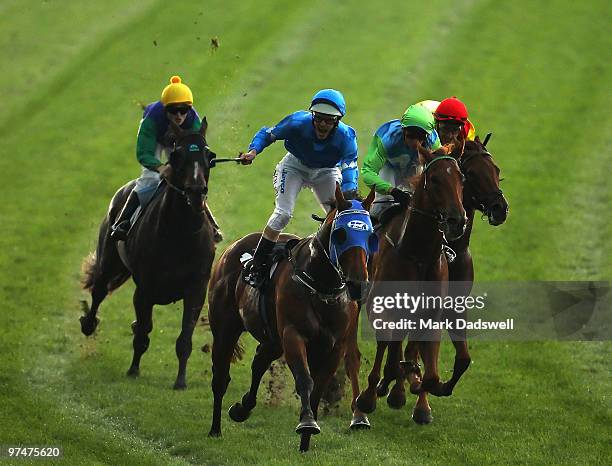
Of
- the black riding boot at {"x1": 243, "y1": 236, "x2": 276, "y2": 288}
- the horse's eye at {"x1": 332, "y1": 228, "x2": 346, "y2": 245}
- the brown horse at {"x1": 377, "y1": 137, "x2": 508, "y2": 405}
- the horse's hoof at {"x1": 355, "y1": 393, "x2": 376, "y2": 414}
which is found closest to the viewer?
the horse's eye at {"x1": 332, "y1": 228, "x2": 346, "y2": 245}

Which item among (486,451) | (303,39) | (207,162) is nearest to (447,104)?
(207,162)

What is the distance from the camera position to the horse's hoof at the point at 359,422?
11742 mm

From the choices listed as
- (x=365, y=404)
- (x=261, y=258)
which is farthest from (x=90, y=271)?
(x=365, y=404)

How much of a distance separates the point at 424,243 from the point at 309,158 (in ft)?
4.60

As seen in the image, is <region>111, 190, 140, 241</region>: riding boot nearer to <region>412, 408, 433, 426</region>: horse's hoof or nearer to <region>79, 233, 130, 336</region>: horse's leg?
<region>79, 233, 130, 336</region>: horse's leg

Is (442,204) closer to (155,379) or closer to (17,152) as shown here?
(155,379)

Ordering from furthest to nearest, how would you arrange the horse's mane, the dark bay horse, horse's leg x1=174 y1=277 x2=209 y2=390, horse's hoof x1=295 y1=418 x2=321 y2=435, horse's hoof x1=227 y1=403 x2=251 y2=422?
1. horse's leg x1=174 y1=277 x2=209 y2=390
2. the dark bay horse
3. the horse's mane
4. horse's hoof x1=227 y1=403 x2=251 y2=422
5. horse's hoof x1=295 y1=418 x2=321 y2=435

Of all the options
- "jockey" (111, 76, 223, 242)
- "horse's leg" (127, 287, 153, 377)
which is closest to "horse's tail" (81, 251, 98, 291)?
"horse's leg" (127, 287, 153, 377)

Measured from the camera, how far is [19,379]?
45.6 feet

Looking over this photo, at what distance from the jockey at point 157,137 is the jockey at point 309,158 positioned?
1978 millimetres

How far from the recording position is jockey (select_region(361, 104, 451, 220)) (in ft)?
37.9

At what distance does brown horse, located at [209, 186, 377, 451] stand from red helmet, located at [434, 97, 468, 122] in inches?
79.0

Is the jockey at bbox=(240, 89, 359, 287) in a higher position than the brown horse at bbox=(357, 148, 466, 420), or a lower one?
higher

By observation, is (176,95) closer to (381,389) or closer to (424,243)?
(424,243)
